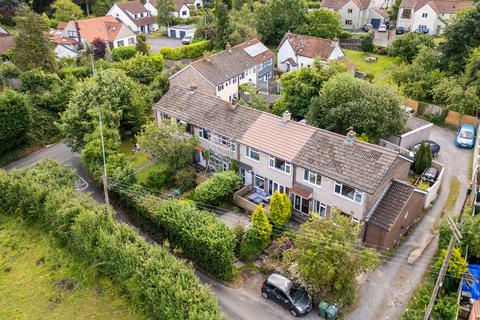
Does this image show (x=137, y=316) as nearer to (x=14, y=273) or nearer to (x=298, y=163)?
(x=14, y=273)

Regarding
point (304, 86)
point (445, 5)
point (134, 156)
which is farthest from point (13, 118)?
point (445, 5)

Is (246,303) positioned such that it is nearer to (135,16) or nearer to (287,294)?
(287,294)

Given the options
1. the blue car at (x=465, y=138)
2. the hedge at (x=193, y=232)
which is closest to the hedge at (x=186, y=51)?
the hedge at (x=193, y=232)

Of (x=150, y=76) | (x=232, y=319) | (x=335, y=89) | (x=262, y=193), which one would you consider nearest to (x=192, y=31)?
(x=150, y=76)

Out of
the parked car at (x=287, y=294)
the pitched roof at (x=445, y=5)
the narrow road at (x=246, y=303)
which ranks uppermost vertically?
the pitched roof at (x=445, y=5)

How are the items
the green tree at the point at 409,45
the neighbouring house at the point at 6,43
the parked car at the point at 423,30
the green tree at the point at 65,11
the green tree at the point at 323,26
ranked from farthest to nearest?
the green tree at the point at 65,11
the parked car at the point at 423,30
the green tree at the point at 323,26
the neighbouring house at the point at 6,43
the green tree at the point at 409,45

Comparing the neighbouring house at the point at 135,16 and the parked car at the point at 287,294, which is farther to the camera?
the neighbouring house at the point at 135,16

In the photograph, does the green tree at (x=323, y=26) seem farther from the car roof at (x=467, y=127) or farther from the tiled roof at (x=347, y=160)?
the tiled roof at (x=347, y=160)
